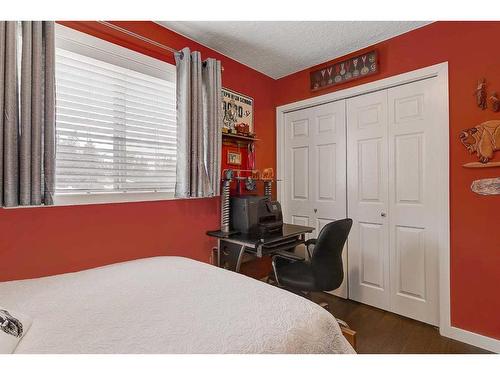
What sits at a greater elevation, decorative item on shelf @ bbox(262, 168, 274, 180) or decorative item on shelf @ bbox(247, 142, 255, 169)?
decorative item on shelf @ bbox(247, 142, 255, 169)

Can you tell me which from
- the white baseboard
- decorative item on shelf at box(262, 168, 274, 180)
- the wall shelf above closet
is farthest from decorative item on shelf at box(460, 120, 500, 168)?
the wall shelf above closet

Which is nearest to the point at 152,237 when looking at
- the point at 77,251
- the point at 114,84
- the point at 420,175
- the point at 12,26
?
the point at 77,251

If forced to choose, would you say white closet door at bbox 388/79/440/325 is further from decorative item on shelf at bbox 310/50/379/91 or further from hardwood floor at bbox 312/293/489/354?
decorative item on shelf at bbox 310/50/379/91

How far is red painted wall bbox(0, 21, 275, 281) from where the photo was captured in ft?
4.63

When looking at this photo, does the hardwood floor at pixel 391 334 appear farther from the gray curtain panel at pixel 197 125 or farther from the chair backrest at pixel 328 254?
the gray curtain panel at pixel 197 125

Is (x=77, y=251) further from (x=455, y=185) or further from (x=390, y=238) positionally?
(x=455, y=185)

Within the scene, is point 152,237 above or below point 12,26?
below

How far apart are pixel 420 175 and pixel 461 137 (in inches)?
15.7

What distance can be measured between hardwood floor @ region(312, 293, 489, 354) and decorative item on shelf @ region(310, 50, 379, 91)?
2.24 metres

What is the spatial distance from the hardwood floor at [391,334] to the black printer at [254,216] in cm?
103

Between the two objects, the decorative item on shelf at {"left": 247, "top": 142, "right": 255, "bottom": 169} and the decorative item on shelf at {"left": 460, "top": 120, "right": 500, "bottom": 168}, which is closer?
the decorative item on shelf at {"left": 460, "top": 120, "right": 500, "bottom": 168}

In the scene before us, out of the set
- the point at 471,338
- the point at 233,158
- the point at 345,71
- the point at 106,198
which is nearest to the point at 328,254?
the point at 471,338
